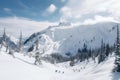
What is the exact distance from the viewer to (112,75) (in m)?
35.6

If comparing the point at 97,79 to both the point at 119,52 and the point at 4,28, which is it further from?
the point at 4,28

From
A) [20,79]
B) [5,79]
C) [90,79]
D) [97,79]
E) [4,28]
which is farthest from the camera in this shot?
[4,28]

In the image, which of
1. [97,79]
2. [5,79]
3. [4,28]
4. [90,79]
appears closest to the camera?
[5,79]

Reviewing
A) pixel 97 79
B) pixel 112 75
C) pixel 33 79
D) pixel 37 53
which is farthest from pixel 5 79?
pixel 37 53

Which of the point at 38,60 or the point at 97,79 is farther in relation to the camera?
the point at 38,60

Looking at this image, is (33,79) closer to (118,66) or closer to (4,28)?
(118,66)

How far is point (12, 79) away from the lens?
101ft

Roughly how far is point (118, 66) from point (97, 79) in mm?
6656

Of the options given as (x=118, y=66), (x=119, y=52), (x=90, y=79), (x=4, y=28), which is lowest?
(x=90, y=79)

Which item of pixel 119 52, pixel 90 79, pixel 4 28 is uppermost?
pixel 4 28

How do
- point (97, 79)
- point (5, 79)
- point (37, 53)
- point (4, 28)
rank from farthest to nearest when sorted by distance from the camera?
point (4, 28) < point (37, 53) < point (97, 79) < point (5, 79)

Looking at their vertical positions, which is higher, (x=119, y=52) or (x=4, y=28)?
(x=4, y=28)

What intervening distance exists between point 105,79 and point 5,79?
655 inches

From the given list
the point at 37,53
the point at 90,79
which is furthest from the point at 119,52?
the point at 37,53
